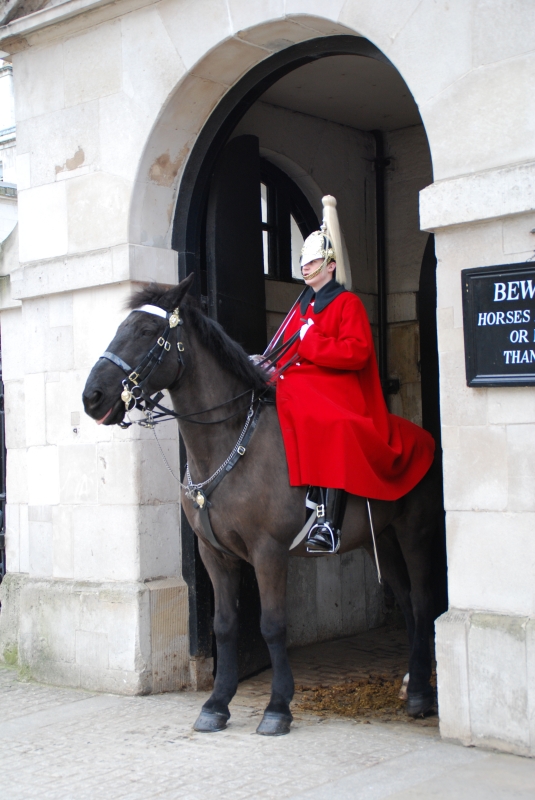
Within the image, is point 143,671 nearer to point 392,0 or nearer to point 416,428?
point 416,428

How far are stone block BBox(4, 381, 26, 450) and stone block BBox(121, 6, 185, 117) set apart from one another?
236 centimetres

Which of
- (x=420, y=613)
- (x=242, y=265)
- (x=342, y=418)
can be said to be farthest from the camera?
(x=242, y=265)

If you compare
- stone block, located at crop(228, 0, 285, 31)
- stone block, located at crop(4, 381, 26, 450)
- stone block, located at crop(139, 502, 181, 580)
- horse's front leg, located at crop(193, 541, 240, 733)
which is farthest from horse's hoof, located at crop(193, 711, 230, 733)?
stone block, located at crop(228, 0, 285, 31)

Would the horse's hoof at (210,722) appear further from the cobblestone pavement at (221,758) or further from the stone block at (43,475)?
the stone block at (43,475)

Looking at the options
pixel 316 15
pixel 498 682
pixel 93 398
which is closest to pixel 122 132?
pixel 316 15

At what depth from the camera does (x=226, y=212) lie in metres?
6.31

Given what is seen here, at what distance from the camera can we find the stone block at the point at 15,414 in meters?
7.09

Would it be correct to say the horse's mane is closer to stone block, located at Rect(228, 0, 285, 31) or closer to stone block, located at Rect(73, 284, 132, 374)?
stone block, located at Rect(73, 284, 132, 374)

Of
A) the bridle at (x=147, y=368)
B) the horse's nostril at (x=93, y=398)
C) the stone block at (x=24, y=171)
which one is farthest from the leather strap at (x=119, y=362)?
the stone block at (x=24, y=171)

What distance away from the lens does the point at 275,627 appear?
4773 mm

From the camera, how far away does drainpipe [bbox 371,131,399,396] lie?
7941mm

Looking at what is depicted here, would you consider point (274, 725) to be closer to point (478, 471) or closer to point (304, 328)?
point (478, 471)

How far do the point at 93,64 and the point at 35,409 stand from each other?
7.59 ft

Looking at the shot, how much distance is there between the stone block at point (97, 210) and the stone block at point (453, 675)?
3.10 metres
